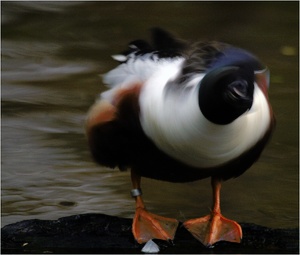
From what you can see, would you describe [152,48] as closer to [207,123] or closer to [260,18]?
[207,123]

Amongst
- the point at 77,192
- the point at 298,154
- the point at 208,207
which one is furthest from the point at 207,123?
the point at 298,154

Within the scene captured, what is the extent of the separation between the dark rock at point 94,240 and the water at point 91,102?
729 millimetres

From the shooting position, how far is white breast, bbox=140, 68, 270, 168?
3299 millimetres

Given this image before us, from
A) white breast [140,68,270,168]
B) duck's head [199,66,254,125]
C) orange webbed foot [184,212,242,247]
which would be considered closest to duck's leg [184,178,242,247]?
orange webbed foot [184,212,242,247]

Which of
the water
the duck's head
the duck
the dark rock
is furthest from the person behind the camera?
the water

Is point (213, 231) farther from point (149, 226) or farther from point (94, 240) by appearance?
point (94, 240)

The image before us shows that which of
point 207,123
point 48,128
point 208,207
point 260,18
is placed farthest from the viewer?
point 260,18

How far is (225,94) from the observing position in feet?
10.2

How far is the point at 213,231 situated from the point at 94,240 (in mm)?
507

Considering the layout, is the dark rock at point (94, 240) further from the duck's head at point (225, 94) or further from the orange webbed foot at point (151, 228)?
the duck's head at point (225, 94)

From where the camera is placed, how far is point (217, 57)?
339cm

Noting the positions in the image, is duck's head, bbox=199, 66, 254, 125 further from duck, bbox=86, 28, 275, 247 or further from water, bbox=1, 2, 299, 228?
water, bbox=1, 2, 299, 228

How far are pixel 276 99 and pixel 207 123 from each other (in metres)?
2.55

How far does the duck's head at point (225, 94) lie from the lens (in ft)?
10.2
